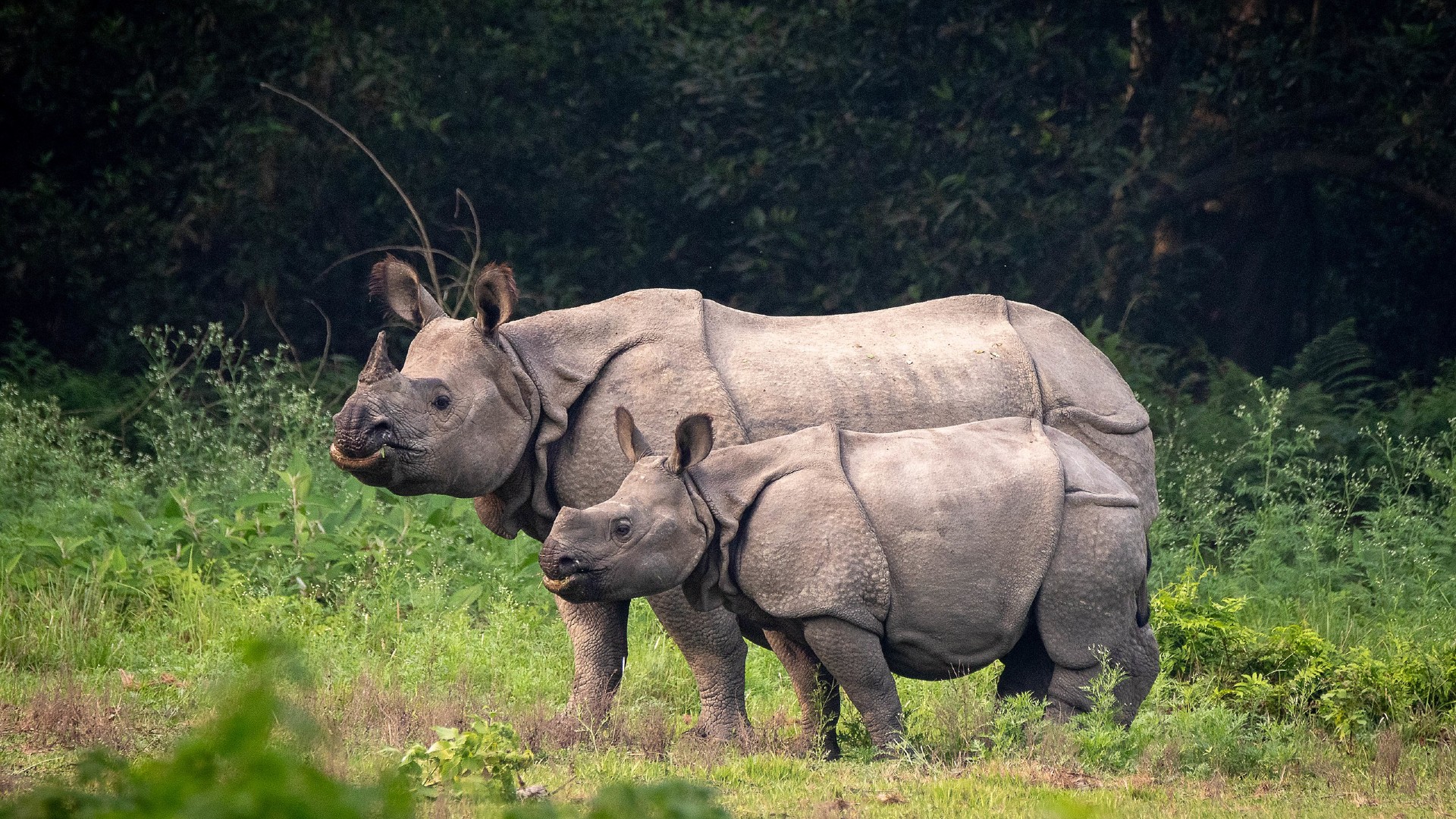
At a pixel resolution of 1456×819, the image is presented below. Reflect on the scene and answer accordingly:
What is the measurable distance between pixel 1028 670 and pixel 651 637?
2.78 m

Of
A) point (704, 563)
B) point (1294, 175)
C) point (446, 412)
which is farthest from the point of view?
point (1294, 175)

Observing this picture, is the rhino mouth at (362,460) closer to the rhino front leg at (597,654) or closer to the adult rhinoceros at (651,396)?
the adult rhinoceros at (651,396)

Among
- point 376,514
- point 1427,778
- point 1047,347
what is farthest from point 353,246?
point 1427,778

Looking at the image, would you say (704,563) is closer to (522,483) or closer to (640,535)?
(640,535)

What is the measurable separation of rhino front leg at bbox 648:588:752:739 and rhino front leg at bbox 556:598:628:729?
16.4 inches

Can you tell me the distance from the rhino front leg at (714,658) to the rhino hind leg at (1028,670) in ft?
3.63

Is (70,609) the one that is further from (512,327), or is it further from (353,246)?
(353,246)

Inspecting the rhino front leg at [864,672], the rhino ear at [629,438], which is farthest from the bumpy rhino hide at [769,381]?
the rhino front leg at [864,672]

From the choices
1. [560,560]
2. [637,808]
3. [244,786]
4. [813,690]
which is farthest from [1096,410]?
[244,786]

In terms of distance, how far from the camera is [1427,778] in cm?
604

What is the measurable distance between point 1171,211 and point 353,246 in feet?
23.8

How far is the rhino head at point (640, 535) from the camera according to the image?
234 inches

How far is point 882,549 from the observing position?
241 inches

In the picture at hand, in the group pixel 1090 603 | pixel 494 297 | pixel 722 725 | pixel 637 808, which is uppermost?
pixel 637 808
